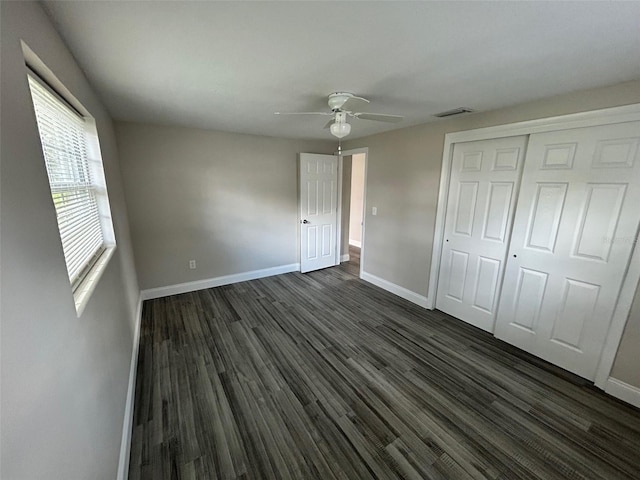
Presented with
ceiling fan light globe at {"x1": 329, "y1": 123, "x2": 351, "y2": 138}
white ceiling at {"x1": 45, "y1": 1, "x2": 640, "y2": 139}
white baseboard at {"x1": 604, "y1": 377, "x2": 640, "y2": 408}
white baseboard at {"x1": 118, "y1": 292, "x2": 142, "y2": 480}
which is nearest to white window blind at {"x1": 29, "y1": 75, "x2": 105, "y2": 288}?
white ceiling at {"x1": 45, "y1": 1, "x2": 640, "y2": 139}

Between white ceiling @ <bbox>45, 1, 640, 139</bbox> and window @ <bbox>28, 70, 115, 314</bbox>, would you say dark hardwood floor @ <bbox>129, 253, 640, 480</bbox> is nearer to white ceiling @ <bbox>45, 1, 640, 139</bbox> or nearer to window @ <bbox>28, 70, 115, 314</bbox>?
window @ <bbox>28, 70, 115, 314</bbox>

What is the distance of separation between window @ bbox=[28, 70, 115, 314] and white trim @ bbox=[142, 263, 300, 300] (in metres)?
1.74

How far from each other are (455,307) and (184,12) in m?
3.47

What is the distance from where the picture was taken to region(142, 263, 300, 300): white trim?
141 inches

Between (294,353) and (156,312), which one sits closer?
(294,353)

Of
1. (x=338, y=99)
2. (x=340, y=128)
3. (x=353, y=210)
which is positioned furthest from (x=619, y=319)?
(x=353, y=210)

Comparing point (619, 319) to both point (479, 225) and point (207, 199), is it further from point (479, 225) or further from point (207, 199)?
point (207, 199)

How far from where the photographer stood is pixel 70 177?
1456 millimetres

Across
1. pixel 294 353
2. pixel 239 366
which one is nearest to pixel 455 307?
pixel 294 353

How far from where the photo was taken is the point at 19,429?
611 mm

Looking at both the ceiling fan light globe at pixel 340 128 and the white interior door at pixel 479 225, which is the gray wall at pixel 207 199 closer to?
the ceiling fan light globe at pixel 340 128

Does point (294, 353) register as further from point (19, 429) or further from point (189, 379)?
point (19, 429)

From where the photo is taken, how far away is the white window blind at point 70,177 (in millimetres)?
1189

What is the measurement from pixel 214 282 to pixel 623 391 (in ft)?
14.5
